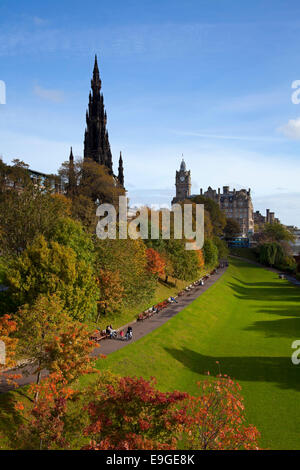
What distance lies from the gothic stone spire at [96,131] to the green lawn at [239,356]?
4891 cm

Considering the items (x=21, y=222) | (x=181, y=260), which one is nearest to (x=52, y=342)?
(x=21, y=222)

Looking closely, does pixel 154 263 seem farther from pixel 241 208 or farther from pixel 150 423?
pixel 241 208

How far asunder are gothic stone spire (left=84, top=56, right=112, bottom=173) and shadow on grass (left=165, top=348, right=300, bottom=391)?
6529 cm

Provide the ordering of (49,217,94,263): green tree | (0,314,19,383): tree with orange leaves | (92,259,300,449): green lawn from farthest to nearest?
(49,217,94,263): green tree
(92,259,300,449): green lawn
(0,314,19,383): tree with orange leaves

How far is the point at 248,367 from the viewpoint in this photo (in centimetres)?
3216

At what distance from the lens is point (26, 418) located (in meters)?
19.5

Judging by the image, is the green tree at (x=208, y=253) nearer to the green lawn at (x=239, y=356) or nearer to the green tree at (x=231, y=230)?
the green lawn at (x=239, y=356)

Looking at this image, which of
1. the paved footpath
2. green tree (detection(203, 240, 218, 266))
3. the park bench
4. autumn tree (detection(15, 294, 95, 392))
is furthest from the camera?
green tree (detection(203, 240, 218, 266))

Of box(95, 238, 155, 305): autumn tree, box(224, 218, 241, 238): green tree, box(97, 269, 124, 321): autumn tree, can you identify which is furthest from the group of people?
box(224, 218, 241, 238): green tree

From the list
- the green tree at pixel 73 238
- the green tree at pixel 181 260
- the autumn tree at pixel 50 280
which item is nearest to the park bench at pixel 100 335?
the autumn tree at pixel 50 280

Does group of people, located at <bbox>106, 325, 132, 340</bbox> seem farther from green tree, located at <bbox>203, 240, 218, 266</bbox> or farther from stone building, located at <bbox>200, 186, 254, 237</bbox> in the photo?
stone building, located at <bbox>200, 186, 254, 237</bbox>

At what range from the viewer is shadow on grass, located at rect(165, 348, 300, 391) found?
97.3ft

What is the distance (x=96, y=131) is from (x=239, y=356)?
72.0 metres

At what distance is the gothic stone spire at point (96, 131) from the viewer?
302ft
